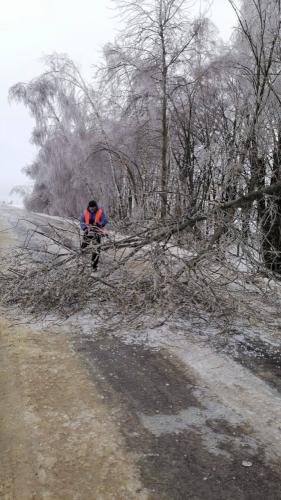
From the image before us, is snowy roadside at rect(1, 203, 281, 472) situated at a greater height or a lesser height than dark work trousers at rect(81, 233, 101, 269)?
lesser

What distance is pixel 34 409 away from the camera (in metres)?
3.56

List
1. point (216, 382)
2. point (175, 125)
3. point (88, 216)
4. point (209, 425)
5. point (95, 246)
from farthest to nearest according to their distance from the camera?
point (175, 125), point (88, 216), point (95, 246), point (216, 382), point (209, 425)

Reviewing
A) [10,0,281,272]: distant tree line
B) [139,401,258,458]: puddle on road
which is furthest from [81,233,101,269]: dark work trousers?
[139,401,258,458]: puddle on road

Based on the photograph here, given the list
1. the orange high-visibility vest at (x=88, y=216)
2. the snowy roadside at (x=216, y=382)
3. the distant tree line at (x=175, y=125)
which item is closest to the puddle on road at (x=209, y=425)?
the snowy roadside at (x=216, y=382)

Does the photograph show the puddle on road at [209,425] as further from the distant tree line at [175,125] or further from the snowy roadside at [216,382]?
the distant tree line at [175,125]

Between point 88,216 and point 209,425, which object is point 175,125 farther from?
point 209,425

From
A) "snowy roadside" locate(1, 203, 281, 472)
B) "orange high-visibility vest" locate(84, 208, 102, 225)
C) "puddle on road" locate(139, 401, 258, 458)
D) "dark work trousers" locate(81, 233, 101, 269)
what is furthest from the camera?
"orange high-visibility vest" locate(84, 208, 102, 225)

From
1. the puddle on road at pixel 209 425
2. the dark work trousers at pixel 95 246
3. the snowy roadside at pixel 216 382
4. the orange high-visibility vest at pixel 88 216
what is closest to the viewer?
the puddle on road at pixel 209 425

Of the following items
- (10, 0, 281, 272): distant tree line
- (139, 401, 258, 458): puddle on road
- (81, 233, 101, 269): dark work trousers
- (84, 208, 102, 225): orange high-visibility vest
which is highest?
(10, 0, 281, 272): distant tree line

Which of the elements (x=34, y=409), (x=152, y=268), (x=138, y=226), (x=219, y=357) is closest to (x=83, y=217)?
(x=138, y=226)

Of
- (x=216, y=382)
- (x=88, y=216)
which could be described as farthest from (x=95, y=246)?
(x=216, y=382)

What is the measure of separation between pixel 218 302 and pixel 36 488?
357cm

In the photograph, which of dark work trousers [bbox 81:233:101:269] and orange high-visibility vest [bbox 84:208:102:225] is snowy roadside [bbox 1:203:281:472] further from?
orange high-visibility vest [bbox 84:208:102:225]

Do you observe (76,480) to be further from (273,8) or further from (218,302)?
(273,8)
